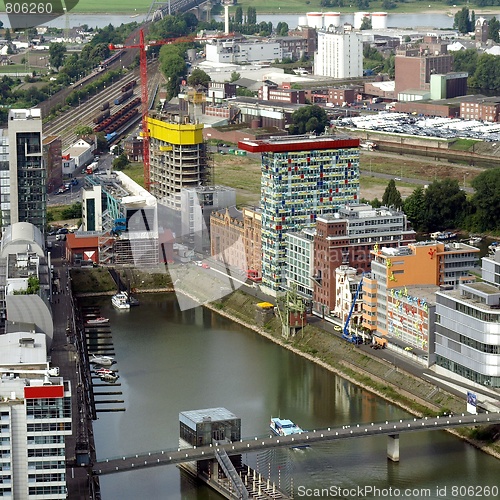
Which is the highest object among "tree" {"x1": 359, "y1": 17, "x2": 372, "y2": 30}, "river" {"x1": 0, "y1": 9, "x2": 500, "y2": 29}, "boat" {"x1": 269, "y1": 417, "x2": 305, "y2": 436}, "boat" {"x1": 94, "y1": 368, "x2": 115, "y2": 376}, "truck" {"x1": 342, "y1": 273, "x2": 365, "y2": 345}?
"tree" {"x1": 359, "y1": 17, "x2": 372, "y2": 30}

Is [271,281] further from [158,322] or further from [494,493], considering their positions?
[494,493]

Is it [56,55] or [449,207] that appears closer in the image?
[449,207]

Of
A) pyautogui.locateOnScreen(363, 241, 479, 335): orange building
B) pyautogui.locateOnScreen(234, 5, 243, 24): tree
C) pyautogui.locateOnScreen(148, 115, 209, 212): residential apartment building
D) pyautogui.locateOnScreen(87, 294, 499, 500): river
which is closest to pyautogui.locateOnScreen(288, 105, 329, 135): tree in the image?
pyautogui.locateOnScreen(148, 115, 209, 212): residential apartment building

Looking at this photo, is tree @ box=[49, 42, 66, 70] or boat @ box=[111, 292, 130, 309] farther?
tree @ box=[49, 42, 66, 70]

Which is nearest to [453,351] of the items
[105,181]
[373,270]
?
[373,270]

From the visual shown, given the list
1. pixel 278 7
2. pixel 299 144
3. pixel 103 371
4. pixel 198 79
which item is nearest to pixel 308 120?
pixel 198 79

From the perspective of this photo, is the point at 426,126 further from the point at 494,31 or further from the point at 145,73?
the point at 494,31

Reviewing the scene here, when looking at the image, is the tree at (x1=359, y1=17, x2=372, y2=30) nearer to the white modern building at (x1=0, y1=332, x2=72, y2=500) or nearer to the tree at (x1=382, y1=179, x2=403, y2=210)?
the tree at (x1=382, y1=179, x2=403, y2=210)

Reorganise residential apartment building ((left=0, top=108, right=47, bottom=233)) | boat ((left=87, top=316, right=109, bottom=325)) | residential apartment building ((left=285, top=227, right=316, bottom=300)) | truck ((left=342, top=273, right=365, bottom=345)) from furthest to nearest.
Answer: residential apartment building ((left=0, top=108, right=47, bottom=233)), boat ((left=87, top=316, right=109, bottom=325)), residential apartment building ((left=285, top=227, right=316, bottom=300)), truck ((left=342, top=273, right=365, bottom=345))
